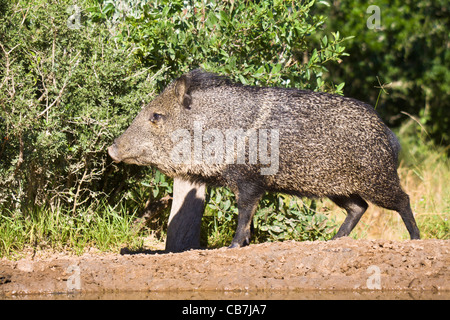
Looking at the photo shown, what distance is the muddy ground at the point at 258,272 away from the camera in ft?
13.0

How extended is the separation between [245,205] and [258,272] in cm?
77

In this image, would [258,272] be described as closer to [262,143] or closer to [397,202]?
[262,143]

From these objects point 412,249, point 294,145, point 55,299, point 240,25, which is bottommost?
point 55,299

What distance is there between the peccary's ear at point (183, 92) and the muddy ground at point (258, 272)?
1.23 m

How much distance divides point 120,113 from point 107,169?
588 mm

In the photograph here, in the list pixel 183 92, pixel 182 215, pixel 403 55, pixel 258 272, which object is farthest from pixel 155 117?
pixel 403 55

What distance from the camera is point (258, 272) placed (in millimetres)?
4094

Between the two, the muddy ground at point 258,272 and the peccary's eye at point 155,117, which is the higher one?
the peccary's eye at point 155,117

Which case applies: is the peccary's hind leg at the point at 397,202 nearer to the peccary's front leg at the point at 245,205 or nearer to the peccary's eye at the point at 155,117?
the peccary's front leg at the point at 245,205

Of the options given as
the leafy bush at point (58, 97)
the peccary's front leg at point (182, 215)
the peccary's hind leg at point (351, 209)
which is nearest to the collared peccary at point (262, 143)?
the peccary's hind leg at point (351, 209)
